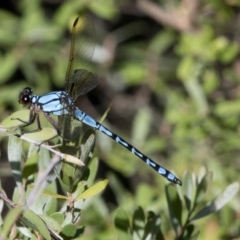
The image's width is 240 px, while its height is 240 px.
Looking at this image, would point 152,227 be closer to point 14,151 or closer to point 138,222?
point 138,222

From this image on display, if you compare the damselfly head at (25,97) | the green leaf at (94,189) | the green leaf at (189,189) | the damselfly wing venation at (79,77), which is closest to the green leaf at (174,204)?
the green leaf at (189,189)

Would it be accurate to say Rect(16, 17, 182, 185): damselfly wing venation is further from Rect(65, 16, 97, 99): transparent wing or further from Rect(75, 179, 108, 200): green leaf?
Rect(75, 179, 108, 200): green leaf

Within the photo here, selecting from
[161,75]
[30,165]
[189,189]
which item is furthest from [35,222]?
[161,75]

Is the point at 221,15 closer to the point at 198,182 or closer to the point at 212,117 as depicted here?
the point at 212,117

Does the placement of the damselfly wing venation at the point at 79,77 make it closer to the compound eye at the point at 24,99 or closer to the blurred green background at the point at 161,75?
the compound eye at the point at 24,99

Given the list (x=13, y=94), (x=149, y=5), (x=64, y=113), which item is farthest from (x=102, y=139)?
(x=64, y=113)
